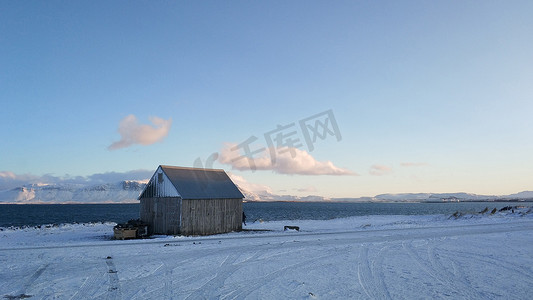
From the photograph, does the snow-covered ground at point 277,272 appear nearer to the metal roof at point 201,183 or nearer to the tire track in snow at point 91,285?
the tire track in snow at point 91,285

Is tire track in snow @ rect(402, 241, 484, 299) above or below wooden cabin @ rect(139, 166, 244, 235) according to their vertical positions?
below

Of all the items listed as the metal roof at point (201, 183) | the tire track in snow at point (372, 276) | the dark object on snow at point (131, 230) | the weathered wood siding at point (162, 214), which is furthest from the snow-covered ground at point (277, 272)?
the metal roof at point (201, 183)

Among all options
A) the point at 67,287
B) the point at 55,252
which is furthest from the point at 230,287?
the point at 55,252

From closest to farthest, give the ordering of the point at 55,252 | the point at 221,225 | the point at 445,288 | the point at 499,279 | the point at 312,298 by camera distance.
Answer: the point at 312,298 → the point at 445,288 → the point at 499,279 → the point at 55,252 → the point at 221,225

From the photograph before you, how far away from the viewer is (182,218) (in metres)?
32.1

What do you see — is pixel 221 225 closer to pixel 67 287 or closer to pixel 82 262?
pixel 82 262

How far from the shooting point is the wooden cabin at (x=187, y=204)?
32500 millimetres

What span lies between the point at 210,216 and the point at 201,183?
11.5 ft

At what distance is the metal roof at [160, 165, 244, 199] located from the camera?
33375mm

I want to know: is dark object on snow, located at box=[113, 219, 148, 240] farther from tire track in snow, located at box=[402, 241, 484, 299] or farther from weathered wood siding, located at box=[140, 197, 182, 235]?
tire track in snow, located at box=[402, 241, 484, 299]

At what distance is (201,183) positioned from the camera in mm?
35750

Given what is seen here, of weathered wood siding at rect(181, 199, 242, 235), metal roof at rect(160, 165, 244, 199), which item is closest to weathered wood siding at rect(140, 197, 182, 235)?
weathered wood siding at rect(181, 199, 242, 235)

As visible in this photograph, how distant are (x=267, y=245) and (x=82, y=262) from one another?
400 inches

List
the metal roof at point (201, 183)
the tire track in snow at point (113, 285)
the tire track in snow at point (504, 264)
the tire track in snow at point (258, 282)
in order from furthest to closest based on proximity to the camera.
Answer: the metal roof at point (201, 183), the tire track in snow at point (504, 264), the tire track in snow at point (258, 282), the tire track in snow at point (113, 285)
